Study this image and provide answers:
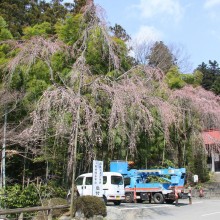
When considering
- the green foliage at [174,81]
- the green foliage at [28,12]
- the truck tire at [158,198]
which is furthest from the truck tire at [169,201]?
the green foliage at [28,12]

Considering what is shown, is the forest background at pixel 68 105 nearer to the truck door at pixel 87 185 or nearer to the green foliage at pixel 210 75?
the truck door at pixel 87 185

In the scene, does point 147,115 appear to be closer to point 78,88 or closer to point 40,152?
point 78,88

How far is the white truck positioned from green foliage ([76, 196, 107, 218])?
495 centimetres

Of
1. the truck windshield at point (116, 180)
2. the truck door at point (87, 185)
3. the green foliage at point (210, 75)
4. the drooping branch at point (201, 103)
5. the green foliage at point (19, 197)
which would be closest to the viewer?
the green foliage at point (19, 197)

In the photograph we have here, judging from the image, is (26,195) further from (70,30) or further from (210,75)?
(210,75)

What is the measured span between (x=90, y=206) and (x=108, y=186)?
5.72 metres

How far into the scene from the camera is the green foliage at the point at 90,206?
10359 millimetres

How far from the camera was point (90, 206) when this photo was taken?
1040 centimetres

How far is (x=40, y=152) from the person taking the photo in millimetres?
13461

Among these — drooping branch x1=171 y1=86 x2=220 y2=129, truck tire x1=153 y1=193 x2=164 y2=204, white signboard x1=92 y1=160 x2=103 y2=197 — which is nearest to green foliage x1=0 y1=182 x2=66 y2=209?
white signboard x1=92 y1=160 x2=103 y2=197

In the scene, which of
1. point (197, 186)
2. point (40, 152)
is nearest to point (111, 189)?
point (40, 152)

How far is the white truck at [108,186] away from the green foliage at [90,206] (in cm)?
495

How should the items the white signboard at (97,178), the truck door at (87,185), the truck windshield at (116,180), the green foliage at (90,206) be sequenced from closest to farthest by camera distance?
the green foliage at (90,206), the white signboard at (97,178), the truck door at (87,185), the truck windshield at (116,180)

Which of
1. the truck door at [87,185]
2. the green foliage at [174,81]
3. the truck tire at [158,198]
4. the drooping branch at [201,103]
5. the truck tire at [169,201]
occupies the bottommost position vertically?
the truck tire at [169,201]
